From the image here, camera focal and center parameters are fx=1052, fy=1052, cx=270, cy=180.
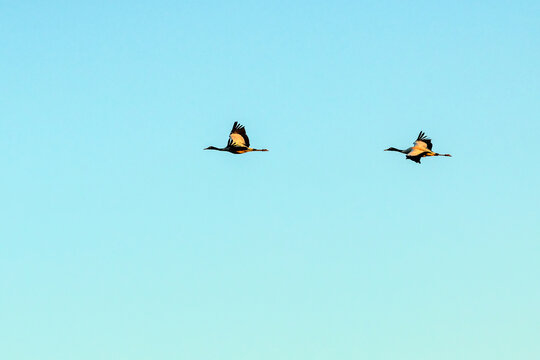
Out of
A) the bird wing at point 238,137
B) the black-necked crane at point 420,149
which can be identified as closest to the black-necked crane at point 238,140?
the bird wing at point 238,137

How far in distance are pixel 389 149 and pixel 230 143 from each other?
2926cm

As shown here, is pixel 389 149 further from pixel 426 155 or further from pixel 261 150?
pixel 261 150

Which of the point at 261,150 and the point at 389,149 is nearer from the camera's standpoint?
the point at 261,150

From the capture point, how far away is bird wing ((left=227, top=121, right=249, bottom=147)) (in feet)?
479

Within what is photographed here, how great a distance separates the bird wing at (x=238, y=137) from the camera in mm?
145875

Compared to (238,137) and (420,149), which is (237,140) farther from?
(420,149)

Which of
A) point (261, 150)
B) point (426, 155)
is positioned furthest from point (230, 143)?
point (426, 155)

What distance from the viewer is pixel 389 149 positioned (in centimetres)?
16288

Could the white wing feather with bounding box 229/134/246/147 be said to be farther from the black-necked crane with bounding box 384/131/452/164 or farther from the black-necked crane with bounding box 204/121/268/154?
the black-necked crane with bounding box 384/131/452/164

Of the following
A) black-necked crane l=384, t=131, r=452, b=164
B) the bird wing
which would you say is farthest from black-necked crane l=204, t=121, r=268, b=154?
black-necked crane l=384, t=131, r=452, b=164

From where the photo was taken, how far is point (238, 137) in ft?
479

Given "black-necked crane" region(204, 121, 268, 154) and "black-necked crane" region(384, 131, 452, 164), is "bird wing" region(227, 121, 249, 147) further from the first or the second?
"black-necked crane" region(384, 131, 452, 164)

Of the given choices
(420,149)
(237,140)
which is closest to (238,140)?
(237,140)

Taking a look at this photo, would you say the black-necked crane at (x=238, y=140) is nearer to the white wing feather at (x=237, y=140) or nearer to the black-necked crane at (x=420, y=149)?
the white wing feather at (x=237, y=140)
